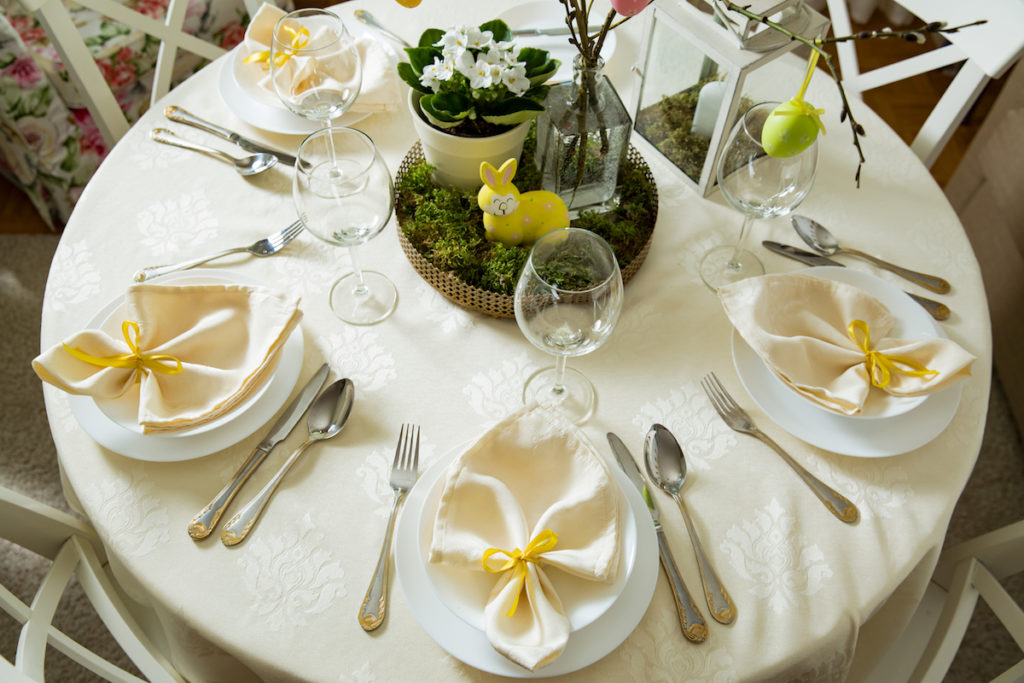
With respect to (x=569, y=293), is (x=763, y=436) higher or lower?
lower

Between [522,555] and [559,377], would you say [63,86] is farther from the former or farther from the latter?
[522,555]

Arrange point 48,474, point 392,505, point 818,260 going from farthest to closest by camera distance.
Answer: point 48,474 → point 818,260 → point 392,505

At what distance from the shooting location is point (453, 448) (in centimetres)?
94

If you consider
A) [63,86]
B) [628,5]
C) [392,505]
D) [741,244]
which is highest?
[628,5]

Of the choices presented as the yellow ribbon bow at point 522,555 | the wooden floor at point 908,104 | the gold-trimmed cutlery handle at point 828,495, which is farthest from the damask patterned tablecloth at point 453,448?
the wooden floor at point 908,104

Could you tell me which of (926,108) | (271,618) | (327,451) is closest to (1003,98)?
(926,108)

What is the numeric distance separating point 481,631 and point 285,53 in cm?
84

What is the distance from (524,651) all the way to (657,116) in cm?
86

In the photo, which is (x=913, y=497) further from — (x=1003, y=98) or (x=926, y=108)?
(x=926, y=108)

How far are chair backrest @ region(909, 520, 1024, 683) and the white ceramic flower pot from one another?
0.87m

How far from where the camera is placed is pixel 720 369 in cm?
103

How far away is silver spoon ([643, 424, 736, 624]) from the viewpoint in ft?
2.71

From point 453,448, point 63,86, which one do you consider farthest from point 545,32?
point 63,86

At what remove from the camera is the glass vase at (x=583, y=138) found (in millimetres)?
1048
